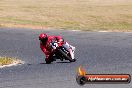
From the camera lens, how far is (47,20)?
44.3 m

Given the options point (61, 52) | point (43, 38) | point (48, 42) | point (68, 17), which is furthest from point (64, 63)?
point (68, 17)

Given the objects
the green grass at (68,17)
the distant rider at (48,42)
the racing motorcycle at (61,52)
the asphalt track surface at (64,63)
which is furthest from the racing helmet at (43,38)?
the green grass at (68,17)

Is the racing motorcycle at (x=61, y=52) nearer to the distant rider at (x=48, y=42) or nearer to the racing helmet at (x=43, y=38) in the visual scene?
the distant rider at (x=48, y=42)

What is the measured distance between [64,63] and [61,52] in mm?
418

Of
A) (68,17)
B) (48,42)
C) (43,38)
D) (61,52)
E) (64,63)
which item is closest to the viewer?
(43,38)

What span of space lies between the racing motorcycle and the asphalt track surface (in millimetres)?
239

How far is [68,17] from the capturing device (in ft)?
153

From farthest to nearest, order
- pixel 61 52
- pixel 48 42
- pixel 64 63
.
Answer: pixel 64 63 → pixel 61 52 → pixel 48 42

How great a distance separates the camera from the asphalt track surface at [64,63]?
15430 mm

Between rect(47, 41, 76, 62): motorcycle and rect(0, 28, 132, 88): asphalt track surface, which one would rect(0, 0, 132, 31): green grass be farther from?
rect(47, 41, 76, 62): motorcycle

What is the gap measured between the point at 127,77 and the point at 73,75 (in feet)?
20.3

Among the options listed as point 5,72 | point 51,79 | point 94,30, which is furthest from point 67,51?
point 94,30

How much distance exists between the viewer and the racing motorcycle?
19.8 m

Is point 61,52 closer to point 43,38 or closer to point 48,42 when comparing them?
point 48,42
